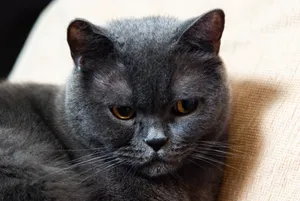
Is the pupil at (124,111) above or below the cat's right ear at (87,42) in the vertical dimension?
below

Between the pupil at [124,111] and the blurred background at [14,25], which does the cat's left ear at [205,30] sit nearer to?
the pupil at [124,111]

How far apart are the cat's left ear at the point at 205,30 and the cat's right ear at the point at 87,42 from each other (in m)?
0.16

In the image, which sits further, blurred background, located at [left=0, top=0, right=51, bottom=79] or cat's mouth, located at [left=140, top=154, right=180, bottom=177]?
blurred background, located at [left=0, top=0, right=51, bottom=79]

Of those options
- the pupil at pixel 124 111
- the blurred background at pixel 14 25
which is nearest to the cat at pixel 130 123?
the pupil at pixel 124 111

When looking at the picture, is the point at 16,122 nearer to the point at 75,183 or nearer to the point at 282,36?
the point at 75,183

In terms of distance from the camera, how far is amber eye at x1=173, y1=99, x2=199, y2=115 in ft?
3.20

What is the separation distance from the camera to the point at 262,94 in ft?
3.65

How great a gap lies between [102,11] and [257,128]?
0.90 m

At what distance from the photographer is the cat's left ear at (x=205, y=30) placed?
Answer: 3.18 feet

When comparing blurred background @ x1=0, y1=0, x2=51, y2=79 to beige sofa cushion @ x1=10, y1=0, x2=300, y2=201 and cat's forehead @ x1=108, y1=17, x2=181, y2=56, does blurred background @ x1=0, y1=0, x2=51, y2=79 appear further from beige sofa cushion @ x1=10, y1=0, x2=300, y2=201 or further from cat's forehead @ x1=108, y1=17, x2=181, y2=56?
cat's forehead @ x1=108, y1=17, x2=181, y2=56

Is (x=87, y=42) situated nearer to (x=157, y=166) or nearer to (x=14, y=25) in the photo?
(x=157, y=166)

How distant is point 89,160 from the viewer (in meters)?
1.01

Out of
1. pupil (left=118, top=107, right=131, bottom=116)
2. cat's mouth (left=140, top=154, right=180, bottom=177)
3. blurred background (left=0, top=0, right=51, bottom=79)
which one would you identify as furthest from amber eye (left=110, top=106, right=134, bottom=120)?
blurred background (left=0, top=0, right=51, bottom=79)

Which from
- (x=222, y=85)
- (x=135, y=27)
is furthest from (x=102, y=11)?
(x=222, y=85)
